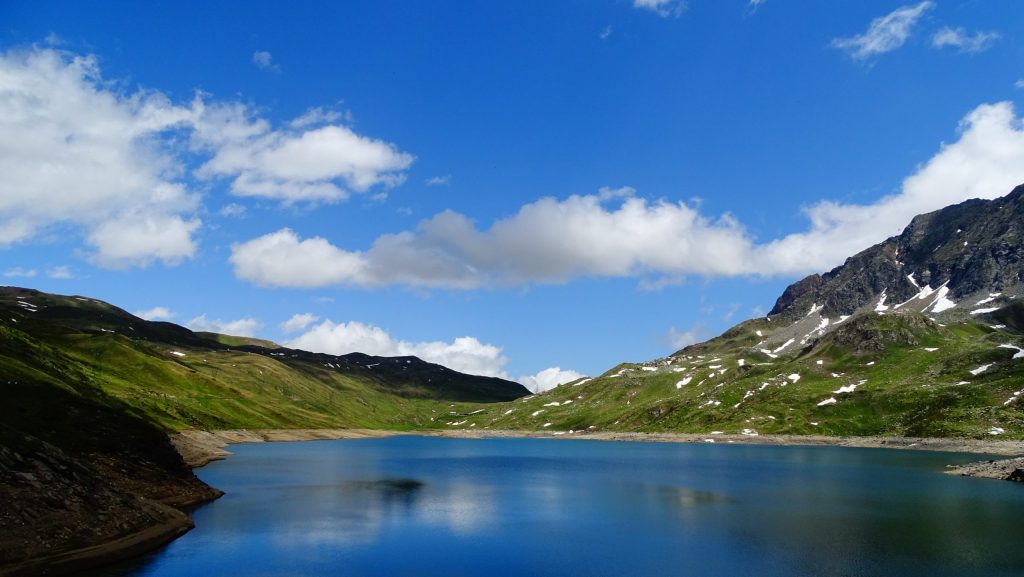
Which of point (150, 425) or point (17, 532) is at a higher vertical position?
point (150, 425)

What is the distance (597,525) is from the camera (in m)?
77.8

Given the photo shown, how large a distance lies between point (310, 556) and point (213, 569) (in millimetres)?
8610

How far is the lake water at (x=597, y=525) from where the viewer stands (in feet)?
186

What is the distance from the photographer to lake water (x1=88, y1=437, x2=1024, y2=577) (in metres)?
56.8

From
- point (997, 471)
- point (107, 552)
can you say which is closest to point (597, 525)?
point (107, 552)

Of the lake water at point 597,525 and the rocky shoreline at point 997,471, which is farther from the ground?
the rocky shoreline at point 997,471

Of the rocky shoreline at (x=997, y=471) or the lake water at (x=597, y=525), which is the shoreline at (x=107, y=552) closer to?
the lake water at (x=597, y=525)

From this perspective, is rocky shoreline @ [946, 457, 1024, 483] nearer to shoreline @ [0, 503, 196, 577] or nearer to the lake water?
the lake water

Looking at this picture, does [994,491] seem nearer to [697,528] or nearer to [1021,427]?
[697,528]

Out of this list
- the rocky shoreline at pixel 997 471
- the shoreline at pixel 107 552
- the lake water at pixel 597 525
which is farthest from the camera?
the rocky shoreline at pixel 997 471

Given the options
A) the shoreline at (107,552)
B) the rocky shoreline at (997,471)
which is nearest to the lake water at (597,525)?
the shoreline at (107,552)

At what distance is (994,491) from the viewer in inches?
4063

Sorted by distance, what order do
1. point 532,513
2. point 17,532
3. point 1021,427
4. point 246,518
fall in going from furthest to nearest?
point 1021,427
point 532,513
point 246,518
point 17,532

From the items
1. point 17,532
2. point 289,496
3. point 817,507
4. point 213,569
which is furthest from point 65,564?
point 817,507
